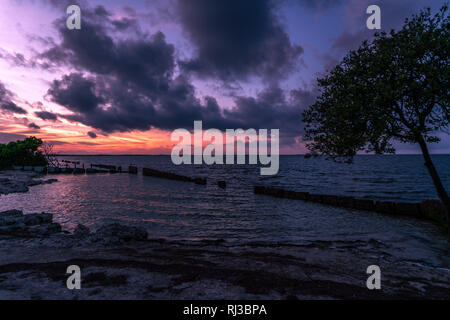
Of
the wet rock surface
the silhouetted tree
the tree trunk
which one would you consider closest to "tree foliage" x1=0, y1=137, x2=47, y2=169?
the wet rock surface

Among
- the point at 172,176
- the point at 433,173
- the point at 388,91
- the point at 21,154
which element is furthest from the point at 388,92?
the point at 21,154

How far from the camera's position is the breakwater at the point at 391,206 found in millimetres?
18141

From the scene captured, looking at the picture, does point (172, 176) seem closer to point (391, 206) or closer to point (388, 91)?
point (391, 206)

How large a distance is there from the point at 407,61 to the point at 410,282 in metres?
10.2

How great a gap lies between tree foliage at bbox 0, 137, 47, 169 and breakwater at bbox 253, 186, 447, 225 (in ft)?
261

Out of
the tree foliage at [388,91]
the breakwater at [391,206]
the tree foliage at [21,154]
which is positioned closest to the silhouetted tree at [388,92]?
the tree foliage at [388,91]

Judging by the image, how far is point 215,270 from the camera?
721 cm

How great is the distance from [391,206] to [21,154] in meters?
92.5

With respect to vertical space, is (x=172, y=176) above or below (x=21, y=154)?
below

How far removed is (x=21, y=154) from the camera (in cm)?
Result: 6506

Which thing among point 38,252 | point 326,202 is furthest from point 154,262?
point 326,202

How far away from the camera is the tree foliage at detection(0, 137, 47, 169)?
62156 millimetres

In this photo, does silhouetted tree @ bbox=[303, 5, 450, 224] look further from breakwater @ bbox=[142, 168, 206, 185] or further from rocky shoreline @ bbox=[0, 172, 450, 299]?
breakwater @ bbox=[142, 168, 206, 185]
